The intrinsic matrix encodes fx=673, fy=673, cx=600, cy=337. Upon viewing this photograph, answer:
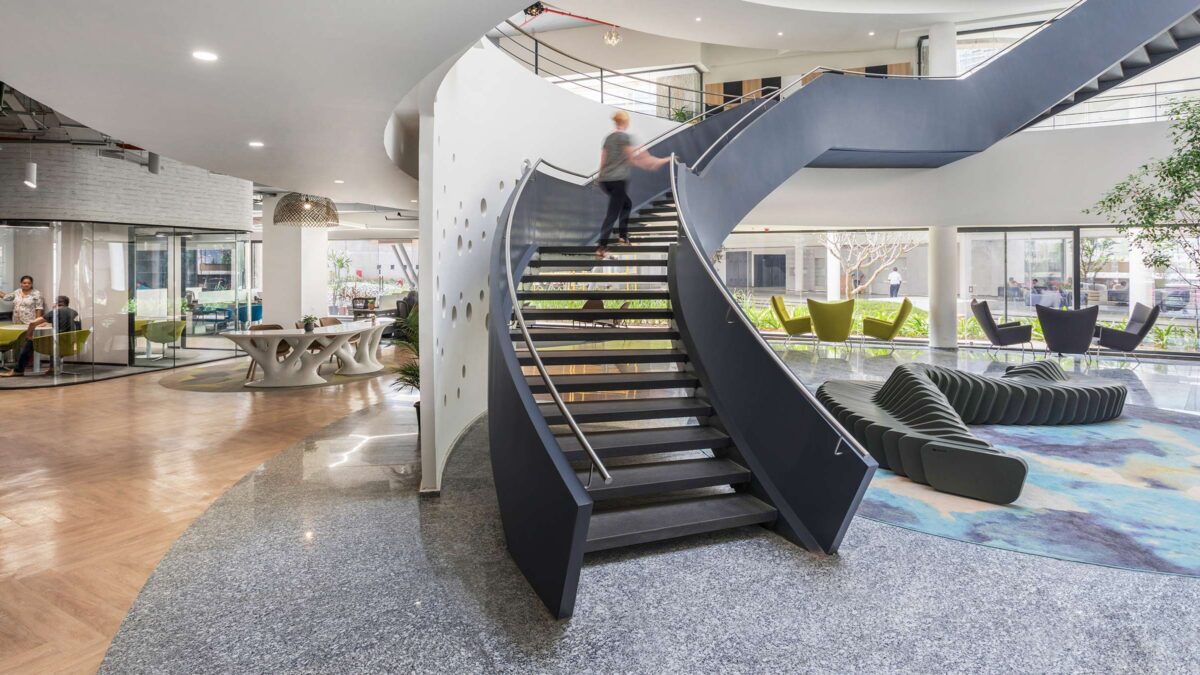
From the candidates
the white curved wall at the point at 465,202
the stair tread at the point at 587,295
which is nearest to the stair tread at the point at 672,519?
the white curved wall at the point at 465,202

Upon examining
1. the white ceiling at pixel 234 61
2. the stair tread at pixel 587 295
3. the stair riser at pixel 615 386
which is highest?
the white ceiling at pixel 234 61

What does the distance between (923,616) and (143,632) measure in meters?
3.58

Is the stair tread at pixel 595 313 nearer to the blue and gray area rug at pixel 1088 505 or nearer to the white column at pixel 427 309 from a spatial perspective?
the white column at pixel 427 309

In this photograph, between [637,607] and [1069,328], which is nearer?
[637,607]

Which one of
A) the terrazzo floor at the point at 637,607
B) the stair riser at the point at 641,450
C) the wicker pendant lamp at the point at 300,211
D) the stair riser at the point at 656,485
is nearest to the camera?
the terrazzo floor at the point at 637,607

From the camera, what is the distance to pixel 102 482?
17.2 ft

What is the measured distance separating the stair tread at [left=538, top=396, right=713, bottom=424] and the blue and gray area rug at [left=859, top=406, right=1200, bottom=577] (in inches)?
55.0

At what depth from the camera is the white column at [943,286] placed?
13.5 meters

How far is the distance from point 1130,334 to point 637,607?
38.1 ft

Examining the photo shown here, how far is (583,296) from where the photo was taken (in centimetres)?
644

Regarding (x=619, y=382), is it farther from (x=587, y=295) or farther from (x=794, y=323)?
(x=794, y=323)

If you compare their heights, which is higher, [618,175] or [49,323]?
[618,175]

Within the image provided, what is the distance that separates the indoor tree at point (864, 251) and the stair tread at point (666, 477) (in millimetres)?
13759

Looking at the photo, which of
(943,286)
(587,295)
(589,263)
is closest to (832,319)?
(943,286)
